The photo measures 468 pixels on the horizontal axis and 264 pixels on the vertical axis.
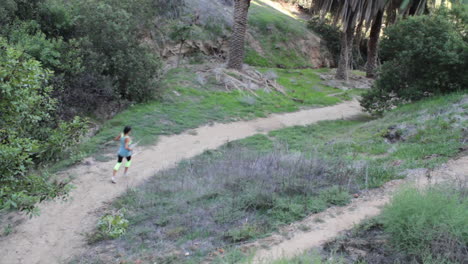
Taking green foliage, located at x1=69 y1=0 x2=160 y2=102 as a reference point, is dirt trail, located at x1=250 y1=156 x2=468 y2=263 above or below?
below

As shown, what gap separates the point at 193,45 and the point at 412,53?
15.5 meters

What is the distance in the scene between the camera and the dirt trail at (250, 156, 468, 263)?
611 cm

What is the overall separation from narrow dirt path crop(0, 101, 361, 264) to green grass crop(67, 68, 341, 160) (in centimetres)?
76

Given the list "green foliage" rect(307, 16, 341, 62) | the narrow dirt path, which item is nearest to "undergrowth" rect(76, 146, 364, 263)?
the narrow dirt path

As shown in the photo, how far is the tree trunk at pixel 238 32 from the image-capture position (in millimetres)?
22016

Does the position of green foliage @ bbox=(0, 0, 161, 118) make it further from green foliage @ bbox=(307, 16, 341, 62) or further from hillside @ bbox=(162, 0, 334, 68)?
green foliage @ bbox=(307, 16, 341, 62)

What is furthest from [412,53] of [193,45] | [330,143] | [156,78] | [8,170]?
[193,45]

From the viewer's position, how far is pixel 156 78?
18062 mm

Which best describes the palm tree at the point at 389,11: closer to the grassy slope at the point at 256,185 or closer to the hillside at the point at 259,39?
the hillside at the point at 259,39

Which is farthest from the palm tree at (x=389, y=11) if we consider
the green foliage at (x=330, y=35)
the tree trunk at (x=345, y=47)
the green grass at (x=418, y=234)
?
the green grass at (x=418, y=234)

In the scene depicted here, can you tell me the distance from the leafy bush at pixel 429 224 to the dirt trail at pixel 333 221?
97 centimetres

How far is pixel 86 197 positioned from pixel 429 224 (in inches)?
287

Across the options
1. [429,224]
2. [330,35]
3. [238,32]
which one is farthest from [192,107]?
[330,35]

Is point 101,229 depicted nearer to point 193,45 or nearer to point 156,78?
point 156,78
